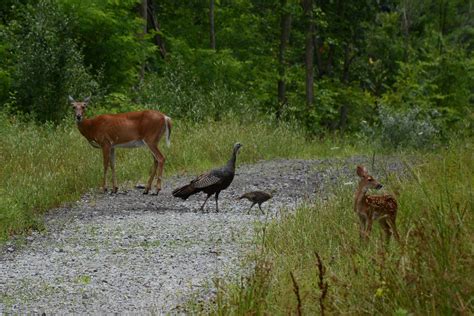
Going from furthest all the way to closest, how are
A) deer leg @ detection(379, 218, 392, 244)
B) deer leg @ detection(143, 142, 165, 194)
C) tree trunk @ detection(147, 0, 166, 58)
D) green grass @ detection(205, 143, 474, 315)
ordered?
tree trunk @ detection(147, 0, 166, 58) → deer leg @ detection(143, 142, 165, 194) → deer leg @ detection(379, 218, 392, 244) → green grass @ detection(205, 143, 474, 315)

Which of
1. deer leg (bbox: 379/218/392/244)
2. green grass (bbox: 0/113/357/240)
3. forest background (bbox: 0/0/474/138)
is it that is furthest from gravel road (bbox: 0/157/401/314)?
forest background (bbox: 0/0/474/138)

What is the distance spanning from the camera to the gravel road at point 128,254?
7012 mm

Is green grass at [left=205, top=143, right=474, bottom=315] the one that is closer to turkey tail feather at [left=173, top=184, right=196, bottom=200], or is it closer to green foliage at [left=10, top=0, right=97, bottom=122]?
turkey tail feather at [left=173, top=184, right=196, bottom=200]

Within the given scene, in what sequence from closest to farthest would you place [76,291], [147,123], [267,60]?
[76,291]
[147,123]
[267,60]

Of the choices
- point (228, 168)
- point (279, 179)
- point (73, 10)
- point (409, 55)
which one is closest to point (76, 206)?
point (228, 168)

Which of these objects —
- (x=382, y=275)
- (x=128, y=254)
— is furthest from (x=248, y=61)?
(x=382, y=275)

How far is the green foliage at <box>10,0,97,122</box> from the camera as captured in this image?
20797mm

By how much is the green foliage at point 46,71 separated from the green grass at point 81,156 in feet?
6.48

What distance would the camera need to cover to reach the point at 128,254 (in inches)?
349

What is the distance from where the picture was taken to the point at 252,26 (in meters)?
32.8

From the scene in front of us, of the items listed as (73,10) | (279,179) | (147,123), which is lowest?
(279,179)

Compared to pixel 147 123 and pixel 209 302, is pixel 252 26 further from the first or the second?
pixel 209 302

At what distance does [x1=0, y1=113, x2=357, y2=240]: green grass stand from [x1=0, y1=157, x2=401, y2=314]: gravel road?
0.40 metres

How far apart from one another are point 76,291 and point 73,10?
17892 mm
